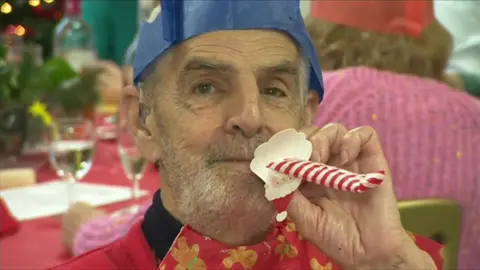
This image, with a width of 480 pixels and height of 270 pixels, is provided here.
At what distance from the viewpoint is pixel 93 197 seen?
1.37m

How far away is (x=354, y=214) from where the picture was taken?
719 mm

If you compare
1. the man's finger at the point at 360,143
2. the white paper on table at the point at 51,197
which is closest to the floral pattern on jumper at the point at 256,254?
the man's finger at the point at 360,143

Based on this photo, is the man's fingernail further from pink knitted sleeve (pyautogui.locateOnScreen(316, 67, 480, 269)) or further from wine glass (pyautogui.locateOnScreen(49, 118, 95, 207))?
wine glass (pyautogui.locateOnScreen(49, 118, 95, 207))

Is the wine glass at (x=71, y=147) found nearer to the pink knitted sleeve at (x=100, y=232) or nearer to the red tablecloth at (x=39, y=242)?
the red tablecloth at (x=39, y=242)

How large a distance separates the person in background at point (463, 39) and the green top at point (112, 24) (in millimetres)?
2274

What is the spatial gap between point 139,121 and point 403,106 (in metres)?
0.43

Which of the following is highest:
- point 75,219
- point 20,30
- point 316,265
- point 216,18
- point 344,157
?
point 216,18

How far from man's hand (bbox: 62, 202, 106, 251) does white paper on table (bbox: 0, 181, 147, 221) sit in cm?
9

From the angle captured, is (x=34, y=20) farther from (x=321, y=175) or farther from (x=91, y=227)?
(x=321, y=175)

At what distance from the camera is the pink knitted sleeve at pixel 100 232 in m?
1.04

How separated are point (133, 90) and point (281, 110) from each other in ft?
0.56

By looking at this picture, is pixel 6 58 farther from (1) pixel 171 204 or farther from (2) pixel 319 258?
(2) pixel 319 258

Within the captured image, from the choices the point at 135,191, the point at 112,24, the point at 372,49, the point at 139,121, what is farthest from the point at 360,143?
the point at 112,24

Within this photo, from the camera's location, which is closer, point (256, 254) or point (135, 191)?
point (256, 254)
